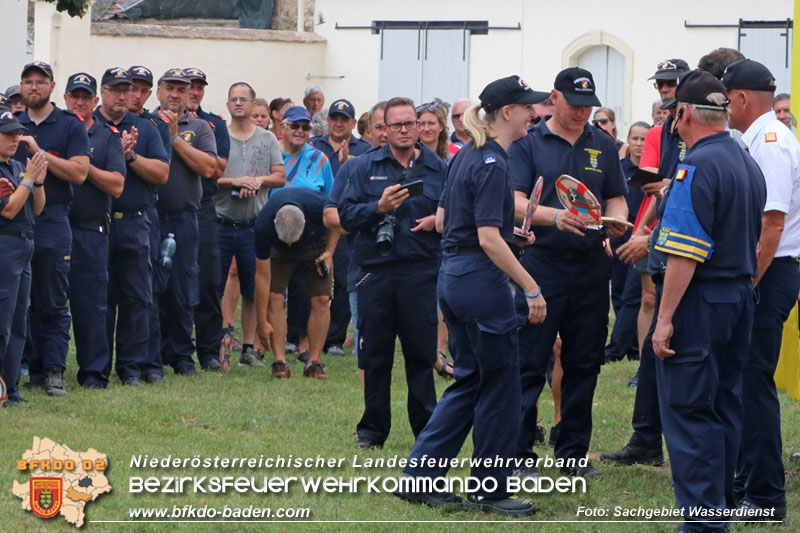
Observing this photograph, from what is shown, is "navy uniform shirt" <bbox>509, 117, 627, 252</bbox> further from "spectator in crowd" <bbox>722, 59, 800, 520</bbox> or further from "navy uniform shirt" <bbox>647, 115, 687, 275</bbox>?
"spectator in crowd" <bbox>722, 59, 800, 520</bbox>

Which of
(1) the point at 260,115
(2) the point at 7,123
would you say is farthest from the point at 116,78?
(1) the point at 260,115

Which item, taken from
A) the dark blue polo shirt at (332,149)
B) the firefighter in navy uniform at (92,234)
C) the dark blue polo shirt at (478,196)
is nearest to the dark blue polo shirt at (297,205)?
the firefighter in navy uniform at (92,234)

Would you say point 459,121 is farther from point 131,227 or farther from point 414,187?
point 414,187

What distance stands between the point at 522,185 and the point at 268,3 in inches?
1015

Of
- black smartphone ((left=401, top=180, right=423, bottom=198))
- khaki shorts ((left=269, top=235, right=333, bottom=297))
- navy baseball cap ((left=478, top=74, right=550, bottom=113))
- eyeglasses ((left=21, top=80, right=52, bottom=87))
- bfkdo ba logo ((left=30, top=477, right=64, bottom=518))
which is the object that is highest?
eyeglasses ((left=21, top=80, right=52, bottom=87))

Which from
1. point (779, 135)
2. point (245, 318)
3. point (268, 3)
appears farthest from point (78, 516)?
point (268, 3)

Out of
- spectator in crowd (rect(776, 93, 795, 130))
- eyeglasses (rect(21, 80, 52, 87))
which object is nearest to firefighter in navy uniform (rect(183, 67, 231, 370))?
eyeglasses (rect(21, 80, 52, 87))

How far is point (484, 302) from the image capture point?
6.14m

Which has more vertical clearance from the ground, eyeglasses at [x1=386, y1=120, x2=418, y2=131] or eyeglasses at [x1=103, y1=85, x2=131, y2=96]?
eyeglasses at [x1=103, y1=85, x2=131, y2=96]

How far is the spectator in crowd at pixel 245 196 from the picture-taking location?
11406 mm

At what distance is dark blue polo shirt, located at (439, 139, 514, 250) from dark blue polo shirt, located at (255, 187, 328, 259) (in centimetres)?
406

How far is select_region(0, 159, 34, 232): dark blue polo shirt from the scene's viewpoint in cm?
851

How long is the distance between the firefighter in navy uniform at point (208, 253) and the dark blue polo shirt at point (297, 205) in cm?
63

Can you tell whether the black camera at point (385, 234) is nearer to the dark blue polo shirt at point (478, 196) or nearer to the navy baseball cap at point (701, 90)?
the dark blue polo shirt at point (478, 196)
